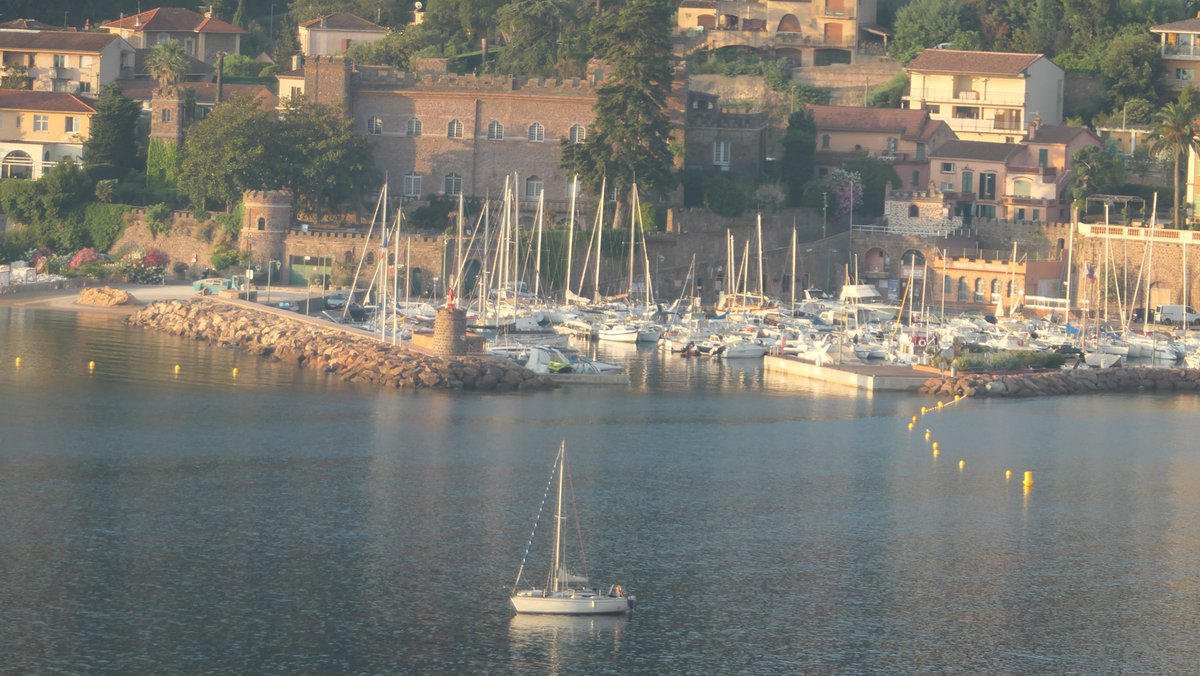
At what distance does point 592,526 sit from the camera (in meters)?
57.4

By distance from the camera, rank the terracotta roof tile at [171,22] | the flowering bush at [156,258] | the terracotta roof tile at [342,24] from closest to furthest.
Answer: the flowering bush at [156,258], the terracotta roof tile at [342,24], the terracotta roof tile at [171,22]

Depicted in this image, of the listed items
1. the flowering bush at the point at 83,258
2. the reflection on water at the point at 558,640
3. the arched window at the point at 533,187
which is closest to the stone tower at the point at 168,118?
the flowering bush at the point at 83,258

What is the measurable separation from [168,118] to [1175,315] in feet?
149

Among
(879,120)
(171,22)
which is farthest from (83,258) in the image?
(879,120)

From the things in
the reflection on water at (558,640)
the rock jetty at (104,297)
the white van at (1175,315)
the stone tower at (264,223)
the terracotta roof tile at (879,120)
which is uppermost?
the terracotta roof tile at (879,120)

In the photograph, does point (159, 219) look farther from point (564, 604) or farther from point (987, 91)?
point (564, 604)

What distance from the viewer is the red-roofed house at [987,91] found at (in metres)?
110

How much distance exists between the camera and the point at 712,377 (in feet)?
273

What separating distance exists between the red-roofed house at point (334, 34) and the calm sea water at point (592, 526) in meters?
42.4

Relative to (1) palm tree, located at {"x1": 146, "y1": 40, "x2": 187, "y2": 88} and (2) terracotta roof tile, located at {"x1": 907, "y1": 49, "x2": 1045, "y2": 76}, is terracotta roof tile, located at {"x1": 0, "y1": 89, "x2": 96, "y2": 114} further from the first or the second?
(2) terracotta roof tile, located at {"x1": 907, "y1": 49, "x2": 1045, "y2": 76}

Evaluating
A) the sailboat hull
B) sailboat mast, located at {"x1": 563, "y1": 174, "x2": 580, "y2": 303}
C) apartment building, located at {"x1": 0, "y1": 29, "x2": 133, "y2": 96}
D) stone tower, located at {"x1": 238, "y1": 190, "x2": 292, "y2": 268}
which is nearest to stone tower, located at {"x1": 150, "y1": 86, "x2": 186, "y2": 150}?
stone tower, located at {"x1": 238, "y1": 190, "x2": 292, "y2": 268}

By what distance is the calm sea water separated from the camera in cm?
4750

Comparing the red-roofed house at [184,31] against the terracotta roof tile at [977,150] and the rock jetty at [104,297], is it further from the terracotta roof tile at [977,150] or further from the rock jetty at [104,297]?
the terracotta roof tile at [977,150]

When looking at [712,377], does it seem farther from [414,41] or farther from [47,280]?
[414,41]
